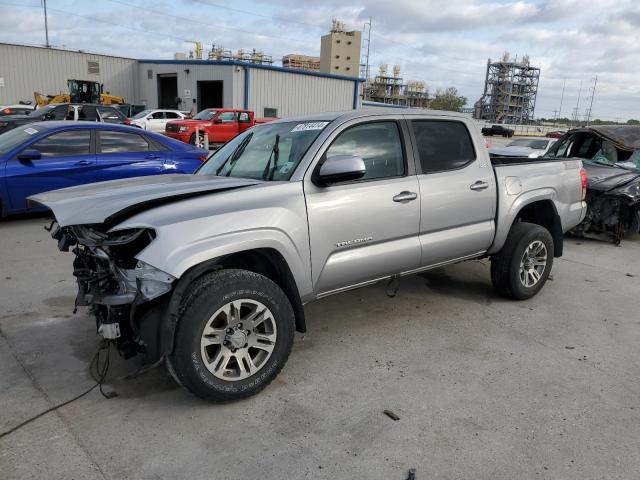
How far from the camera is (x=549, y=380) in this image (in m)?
3.59

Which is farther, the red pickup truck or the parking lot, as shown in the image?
the red pickup truck

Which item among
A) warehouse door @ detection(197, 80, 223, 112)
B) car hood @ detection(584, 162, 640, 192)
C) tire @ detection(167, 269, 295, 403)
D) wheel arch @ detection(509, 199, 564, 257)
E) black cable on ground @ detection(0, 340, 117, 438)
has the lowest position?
black cable on ground @ detection(0, 340, 117, 438)

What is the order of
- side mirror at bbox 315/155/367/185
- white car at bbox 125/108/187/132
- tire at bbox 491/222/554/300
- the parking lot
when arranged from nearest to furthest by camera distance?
the parking lot → side mirror at bbox 315/155/367/185 → tire at bbox 491/222/554/300 → white car at bbox 125/108/187/132

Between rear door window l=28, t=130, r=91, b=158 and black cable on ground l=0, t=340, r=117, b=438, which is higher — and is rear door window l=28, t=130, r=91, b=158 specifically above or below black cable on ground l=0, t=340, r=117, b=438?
above

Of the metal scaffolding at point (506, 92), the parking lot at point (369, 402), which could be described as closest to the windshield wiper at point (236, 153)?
the parking lot at point (369, 402)

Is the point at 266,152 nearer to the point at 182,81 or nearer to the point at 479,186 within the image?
the point at 479,186

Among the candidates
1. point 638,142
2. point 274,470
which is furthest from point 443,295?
point 638,142

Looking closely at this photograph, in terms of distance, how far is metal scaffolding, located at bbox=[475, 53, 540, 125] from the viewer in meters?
116

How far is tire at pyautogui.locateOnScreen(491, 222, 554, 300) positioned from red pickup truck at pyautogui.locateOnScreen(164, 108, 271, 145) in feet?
54.5

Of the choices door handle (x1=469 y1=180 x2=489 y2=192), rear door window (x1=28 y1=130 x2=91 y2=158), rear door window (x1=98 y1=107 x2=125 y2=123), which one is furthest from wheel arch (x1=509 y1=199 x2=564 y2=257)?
rear door window (x1=98 y1=107 x2=125 y2=123)

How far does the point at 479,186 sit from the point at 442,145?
19.5 inches

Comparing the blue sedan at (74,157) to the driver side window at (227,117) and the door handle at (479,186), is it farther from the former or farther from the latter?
the driver side window at (227,117)

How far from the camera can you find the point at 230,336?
3137 millimetres

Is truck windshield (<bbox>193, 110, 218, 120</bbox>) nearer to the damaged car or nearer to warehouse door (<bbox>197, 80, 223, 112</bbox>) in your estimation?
warehouse door (<bbox>197, 80, 223, 112</bbox>)
